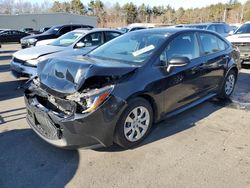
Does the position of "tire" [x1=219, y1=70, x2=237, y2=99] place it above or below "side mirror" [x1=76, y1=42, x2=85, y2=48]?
below

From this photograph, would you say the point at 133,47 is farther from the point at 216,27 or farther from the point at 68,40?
the point at 216,27

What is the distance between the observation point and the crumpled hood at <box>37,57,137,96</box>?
2.86 meters

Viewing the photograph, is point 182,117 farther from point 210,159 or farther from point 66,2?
point 66,2

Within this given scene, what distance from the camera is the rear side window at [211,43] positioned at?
14.4ft

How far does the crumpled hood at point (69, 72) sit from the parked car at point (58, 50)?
2039 millimetres

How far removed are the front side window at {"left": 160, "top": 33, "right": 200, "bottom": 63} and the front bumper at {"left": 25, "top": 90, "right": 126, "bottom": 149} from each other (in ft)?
3.78

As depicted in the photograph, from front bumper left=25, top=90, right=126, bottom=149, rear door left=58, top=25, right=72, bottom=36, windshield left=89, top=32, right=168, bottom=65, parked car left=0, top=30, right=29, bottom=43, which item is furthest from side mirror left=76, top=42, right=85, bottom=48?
parked car left=0, top=30, right=29, bottom=43

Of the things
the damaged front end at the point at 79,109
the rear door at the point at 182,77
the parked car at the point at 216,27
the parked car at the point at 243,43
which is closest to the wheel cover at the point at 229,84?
the rear door at the point at 182,77

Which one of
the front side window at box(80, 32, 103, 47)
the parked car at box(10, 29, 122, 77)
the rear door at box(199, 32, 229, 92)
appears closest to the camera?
the rear door at box(199, 32, 229, 92)

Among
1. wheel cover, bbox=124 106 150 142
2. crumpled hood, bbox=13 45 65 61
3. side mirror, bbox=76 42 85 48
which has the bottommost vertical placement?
wheel cover, bbox=124 106 150 142

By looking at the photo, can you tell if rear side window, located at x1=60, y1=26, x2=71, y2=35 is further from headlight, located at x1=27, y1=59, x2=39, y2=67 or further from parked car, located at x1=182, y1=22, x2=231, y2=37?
headlight, located at x1=27, y1=59, x2=39, y2=67

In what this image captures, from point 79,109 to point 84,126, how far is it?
21cm

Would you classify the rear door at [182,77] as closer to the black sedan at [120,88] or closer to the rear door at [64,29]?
the black sedan at [120,88]

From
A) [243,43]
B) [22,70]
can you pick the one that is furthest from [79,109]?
[243,43]
